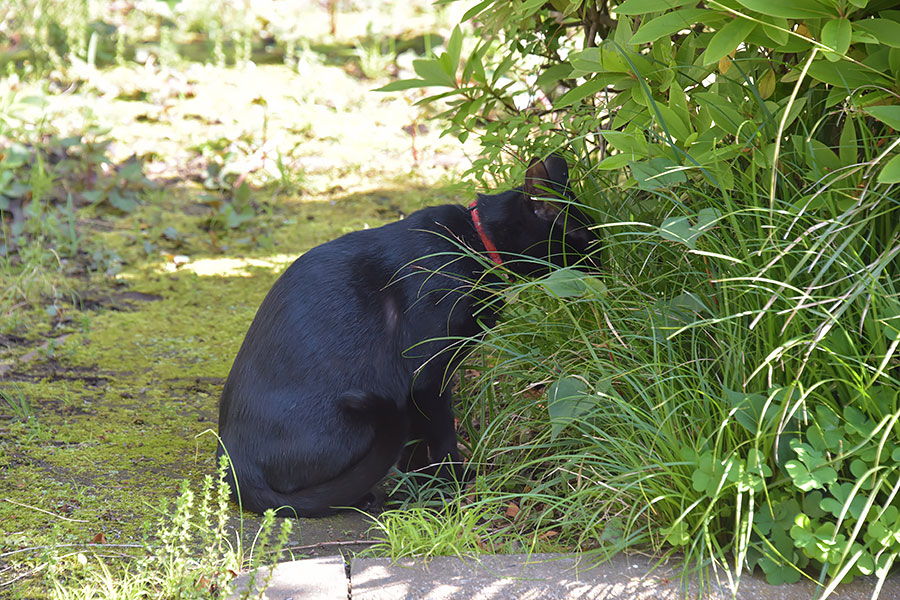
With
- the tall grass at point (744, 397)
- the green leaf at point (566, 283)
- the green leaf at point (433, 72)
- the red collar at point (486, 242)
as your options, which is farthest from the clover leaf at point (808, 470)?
the green leaf at point (433, 72)

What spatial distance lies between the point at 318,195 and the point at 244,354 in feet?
9.48

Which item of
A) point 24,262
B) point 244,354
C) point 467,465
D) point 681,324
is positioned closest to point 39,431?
point 244,354

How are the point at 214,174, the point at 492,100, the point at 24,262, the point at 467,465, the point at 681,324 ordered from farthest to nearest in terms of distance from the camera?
the point at 214,174 → the point at 24,262 → the point at 492,100 → the point at 467,465 → the point at 681,324

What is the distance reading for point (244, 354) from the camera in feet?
8.67

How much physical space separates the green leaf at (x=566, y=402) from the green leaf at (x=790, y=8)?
3.14 feet

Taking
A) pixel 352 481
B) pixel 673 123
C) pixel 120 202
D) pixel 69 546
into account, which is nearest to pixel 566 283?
pixel 673 123

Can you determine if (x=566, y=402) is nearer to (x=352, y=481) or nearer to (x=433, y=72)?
(x=352, y=481)

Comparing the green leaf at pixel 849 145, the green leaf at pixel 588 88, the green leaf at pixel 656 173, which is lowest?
the green leaf at pixel 656 173

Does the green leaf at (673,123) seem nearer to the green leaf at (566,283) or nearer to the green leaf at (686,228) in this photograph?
the green leaf at (686,228)

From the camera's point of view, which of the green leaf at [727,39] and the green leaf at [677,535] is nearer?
the green leaf at [727,39]

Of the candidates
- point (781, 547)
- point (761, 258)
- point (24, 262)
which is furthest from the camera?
point (24, 262)

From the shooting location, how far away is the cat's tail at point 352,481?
2.48 meters

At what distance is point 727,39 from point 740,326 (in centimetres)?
66

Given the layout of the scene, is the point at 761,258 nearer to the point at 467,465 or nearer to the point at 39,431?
the point at 467,465
